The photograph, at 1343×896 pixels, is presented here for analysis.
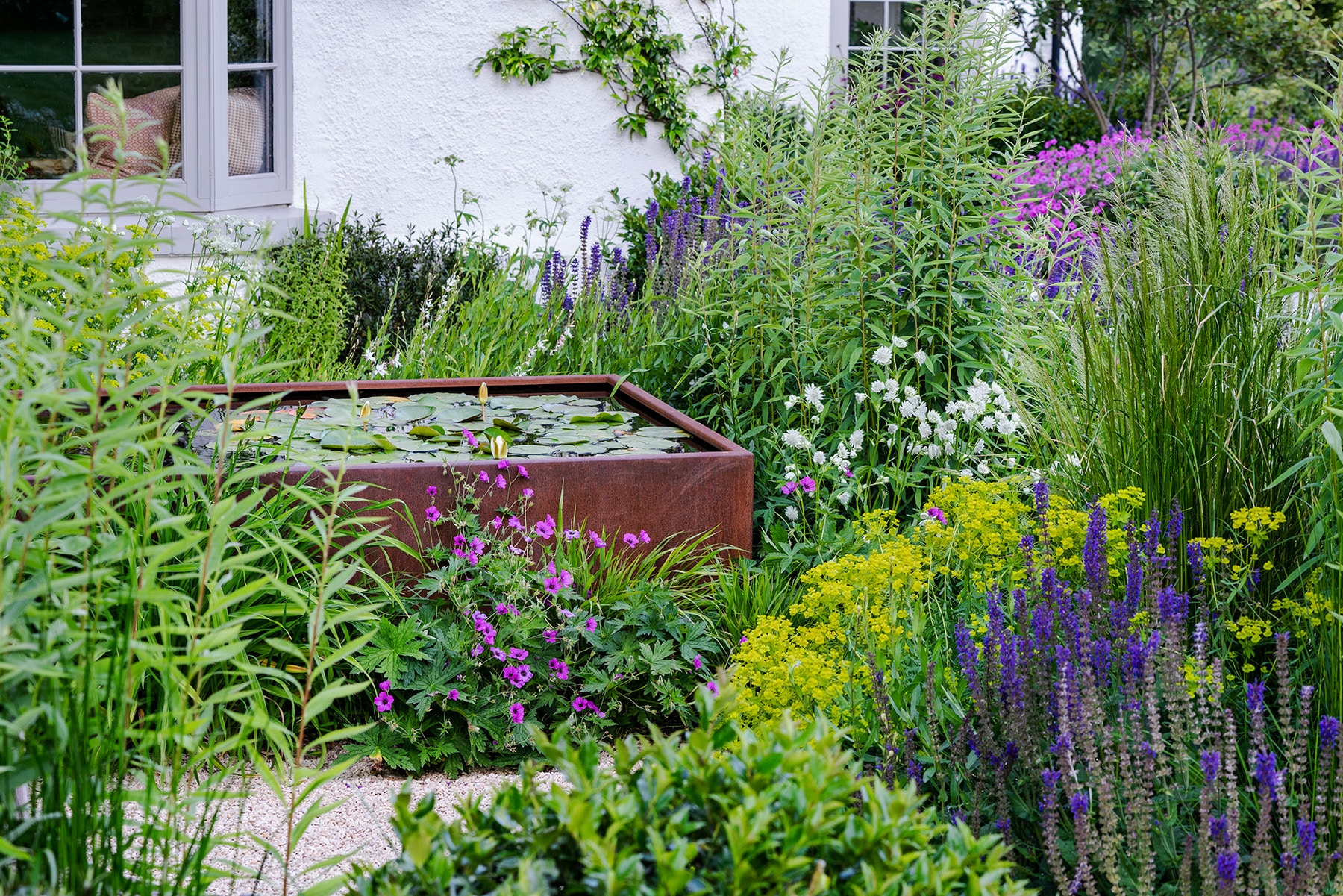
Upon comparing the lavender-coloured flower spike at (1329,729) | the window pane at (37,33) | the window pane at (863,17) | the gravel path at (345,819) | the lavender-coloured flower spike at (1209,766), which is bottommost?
the gravel path at (345,819)

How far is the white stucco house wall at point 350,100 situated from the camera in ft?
18.5

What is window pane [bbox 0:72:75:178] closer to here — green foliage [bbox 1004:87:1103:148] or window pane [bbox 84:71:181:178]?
window pane [bbox 84:71:181:178]

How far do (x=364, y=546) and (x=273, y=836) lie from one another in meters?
0.76

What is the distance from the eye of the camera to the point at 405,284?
5.89m

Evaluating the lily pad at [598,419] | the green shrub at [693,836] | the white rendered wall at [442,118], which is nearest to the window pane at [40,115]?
the white rendered wall at [442,118]

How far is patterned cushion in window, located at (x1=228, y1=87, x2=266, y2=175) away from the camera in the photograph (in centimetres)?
592

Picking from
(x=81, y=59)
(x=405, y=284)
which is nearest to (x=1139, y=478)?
(x=405, y=284)

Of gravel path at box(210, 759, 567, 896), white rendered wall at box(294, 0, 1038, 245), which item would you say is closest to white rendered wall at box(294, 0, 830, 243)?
white rendered wall at box(294, 0, 1038, 245)

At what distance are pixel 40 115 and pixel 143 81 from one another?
18.6 inches

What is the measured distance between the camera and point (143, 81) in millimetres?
5703

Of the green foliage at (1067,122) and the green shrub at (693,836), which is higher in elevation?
the green foliage at (1067,122)

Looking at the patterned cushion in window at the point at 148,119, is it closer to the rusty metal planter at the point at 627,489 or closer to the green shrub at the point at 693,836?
the rusty metal planter at the point at 627,489

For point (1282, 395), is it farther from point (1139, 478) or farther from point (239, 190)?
point (239, 190)

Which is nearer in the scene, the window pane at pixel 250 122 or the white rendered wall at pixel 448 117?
the window pane at pixel 250 122
